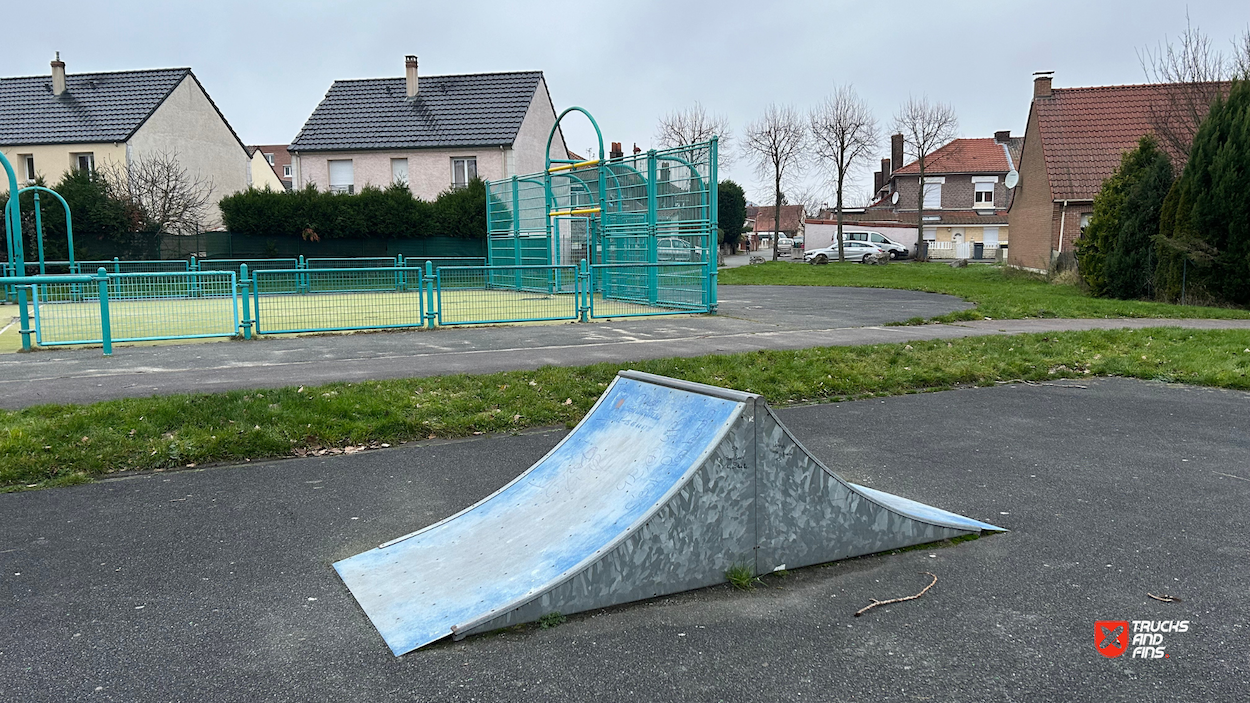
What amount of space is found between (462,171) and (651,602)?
3764cm

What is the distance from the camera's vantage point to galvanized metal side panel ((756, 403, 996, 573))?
393 centimetres

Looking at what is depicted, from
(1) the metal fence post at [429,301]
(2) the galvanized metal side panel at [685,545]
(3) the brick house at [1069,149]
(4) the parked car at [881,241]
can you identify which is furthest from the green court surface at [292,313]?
(4) the parked car at [881,241]

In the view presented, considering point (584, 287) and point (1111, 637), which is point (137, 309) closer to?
point (584, 287)

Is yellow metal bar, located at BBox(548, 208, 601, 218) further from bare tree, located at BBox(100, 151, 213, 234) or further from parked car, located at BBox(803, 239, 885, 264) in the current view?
parked car, located at BBox(803, 239, 885, 264)

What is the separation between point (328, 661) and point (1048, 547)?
329 cm

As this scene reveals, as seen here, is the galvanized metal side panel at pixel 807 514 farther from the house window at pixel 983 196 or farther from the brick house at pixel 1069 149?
the house window at pixel 983 196

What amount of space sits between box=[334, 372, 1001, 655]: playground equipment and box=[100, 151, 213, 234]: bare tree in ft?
101

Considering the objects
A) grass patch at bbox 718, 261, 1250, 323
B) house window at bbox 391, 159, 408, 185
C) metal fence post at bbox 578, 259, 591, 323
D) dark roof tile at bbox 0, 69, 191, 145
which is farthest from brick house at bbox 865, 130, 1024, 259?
metal fence post at bbox 578, 259, 591, 323

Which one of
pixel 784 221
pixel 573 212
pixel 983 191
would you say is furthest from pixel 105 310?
pixel 784 221

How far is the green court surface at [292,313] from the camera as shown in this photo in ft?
44.0

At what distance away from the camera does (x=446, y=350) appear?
11.5 meters

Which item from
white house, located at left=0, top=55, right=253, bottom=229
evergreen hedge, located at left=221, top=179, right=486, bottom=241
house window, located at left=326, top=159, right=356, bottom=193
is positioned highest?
white house, located at left=0, top=55, right=253, bottom=229

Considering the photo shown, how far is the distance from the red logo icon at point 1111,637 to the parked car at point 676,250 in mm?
14100

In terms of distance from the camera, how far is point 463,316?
15461mm
